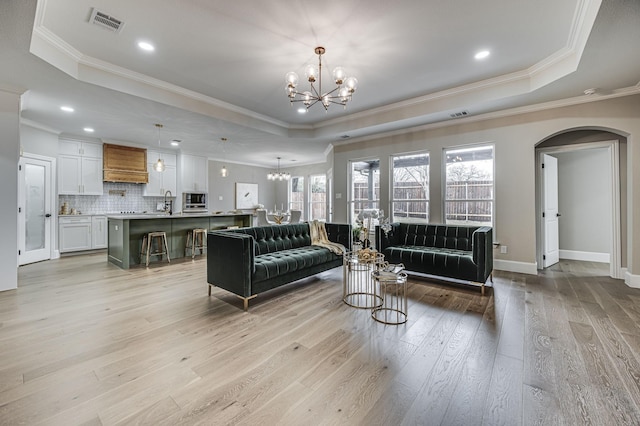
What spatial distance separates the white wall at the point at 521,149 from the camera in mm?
3883

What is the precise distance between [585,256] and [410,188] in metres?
3.72

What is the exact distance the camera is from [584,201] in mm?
5637

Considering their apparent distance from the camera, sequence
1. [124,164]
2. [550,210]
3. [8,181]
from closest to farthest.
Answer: [8,181] → [550,210] → [124,164]

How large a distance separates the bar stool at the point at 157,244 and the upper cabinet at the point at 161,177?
2692 mm

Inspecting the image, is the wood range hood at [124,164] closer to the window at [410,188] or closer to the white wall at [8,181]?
the white wall at [8,181]

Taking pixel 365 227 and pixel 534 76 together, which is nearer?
Result: pixel 365 227

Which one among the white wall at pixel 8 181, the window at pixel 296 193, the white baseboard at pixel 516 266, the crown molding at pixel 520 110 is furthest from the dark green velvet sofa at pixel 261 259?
the window at pixel 296 193

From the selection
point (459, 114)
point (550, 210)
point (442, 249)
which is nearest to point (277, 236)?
point (442, 249)

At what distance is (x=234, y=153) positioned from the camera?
8375 millimetres

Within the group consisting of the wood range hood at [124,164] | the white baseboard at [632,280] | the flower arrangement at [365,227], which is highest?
the wood range hood at [124,164]

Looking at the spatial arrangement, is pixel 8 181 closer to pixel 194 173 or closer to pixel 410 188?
pixel 194 173

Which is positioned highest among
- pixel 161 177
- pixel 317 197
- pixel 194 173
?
pixel 194 173


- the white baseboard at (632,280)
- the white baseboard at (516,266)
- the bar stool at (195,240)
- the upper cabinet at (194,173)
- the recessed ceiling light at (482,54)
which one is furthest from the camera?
the upper cabinet at (194,173)

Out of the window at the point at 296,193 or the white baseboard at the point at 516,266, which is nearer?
the white baseboard at the point at 516,266
